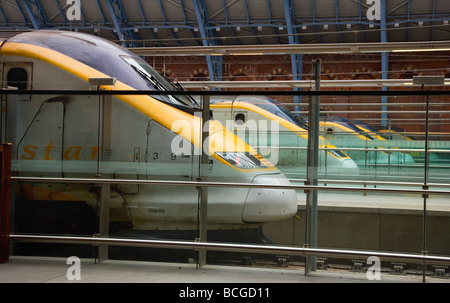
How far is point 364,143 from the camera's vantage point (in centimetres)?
644

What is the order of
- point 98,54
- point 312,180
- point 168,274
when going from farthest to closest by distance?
point 98,54, point 312,180, point 168,274

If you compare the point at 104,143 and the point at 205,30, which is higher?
the point at 205,30

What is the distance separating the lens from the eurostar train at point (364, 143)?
21.0 feet

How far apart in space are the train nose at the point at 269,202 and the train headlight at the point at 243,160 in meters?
0.17

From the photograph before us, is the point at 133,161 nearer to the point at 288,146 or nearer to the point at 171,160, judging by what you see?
the point at 171,160

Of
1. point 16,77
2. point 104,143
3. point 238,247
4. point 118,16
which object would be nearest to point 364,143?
point 238,247

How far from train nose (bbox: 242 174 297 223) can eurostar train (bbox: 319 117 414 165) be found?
72 centimetres

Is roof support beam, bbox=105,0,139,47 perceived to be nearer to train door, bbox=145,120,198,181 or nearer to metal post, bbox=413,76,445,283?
train door, bbox=145,120,198,181

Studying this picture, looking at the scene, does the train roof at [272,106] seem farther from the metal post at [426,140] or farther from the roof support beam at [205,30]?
the roof support beam at [205,30]

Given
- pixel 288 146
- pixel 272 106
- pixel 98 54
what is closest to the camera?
pixel 288 146

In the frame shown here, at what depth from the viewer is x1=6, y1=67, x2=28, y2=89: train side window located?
8.09 metres

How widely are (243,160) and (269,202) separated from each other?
0.53m

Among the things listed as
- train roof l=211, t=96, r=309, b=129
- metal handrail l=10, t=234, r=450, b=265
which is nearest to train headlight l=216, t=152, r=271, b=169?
train roof l=211, t=96, r=309, b=129

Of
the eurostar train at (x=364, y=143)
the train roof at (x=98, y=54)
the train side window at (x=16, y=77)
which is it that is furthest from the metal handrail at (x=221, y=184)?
the train roof at (x=98, y=54)
